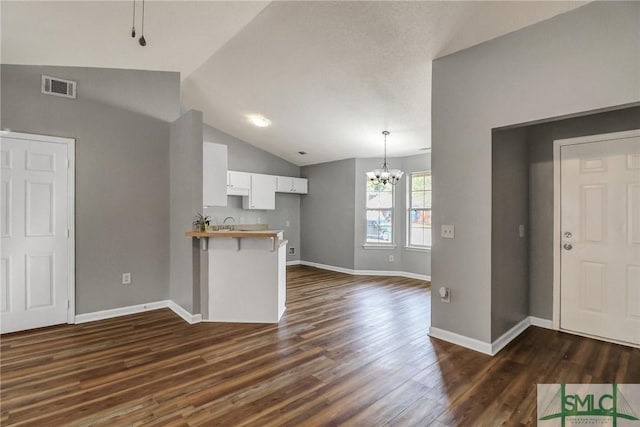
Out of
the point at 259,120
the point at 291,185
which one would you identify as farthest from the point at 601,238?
the point at 291,185

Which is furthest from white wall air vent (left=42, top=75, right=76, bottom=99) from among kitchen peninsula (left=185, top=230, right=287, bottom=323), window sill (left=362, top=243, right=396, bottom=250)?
window sill (left=362, top=243, right=396, bottom=250)

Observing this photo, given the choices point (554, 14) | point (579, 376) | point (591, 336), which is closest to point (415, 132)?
point (554, 14)

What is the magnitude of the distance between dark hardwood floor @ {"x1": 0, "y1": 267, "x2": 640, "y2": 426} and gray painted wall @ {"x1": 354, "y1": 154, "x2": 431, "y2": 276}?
8.65 ft

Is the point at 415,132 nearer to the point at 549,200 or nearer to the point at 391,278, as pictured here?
the point at 549,200

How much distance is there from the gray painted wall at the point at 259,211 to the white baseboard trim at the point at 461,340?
184 inches

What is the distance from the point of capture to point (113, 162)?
3.83m

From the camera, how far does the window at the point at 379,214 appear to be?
659cm

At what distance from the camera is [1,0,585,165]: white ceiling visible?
8.78 ft

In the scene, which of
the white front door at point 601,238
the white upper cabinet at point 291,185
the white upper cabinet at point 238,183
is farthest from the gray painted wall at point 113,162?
the white front door at point 601,238

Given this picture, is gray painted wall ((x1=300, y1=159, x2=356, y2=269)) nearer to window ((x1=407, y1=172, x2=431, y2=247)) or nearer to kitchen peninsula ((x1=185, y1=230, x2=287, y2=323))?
window ((x1=407, y1=172, x2=431, y2=247))

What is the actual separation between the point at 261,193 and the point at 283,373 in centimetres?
468

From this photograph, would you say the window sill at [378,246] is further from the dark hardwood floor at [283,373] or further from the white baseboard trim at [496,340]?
the white baseboard trim at [496,340]

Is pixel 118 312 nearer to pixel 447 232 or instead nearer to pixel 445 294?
pixel 445 294

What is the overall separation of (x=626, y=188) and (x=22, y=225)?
6.07 metres
